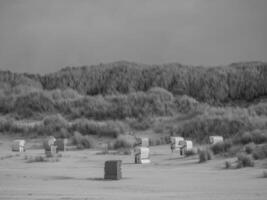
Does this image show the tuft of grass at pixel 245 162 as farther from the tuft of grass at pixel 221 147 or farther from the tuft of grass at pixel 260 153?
the tuft of grass at pixel 221 147

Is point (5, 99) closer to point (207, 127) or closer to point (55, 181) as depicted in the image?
point (207, 127)

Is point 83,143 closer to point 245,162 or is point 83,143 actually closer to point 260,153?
point 260,153

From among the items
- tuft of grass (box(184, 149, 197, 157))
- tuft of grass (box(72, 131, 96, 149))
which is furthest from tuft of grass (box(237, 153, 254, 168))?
tuft of grass (box(72, 131, 96, 149))

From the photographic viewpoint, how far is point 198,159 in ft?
75.4

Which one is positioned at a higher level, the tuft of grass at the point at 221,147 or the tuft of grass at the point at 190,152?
the tuft of grass at the point at 221,147

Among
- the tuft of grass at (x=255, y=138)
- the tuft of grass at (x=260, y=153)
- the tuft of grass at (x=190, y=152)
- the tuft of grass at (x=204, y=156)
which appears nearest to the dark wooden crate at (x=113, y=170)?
the tuft of grass at (x=260, y=153)

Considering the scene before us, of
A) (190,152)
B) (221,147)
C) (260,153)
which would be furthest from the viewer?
(190,152)

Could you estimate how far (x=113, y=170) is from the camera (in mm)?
16594

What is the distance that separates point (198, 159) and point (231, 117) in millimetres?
18514

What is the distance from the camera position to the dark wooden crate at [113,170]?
16500 millimetres

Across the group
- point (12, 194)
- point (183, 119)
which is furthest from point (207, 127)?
point (12, 194)

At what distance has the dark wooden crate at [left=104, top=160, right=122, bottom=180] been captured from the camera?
16500mm

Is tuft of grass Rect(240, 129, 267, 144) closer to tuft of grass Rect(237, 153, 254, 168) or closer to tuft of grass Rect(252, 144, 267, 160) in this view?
tuft of grass Rect(252, 144, 267, 160)

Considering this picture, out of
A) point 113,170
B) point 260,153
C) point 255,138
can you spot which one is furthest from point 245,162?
point 255,138
